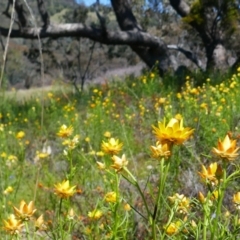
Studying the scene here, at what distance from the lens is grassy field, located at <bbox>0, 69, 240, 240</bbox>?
1.51 metres

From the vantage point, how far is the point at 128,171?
1.43m

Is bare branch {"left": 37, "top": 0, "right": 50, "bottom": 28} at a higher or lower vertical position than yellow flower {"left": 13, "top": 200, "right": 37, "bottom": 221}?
higher

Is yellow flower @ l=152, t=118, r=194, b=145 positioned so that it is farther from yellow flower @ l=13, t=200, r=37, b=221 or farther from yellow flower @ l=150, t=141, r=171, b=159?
yellow flower @ l=13, t=200, r=37, b=221

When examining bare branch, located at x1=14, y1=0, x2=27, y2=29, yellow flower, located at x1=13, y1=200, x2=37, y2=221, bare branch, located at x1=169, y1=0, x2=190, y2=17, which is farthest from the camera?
bare branch, located at x1=169, y1=0, x2=190, y2=17

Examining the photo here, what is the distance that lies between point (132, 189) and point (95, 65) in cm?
1630

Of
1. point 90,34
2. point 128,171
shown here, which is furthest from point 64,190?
point 90,34

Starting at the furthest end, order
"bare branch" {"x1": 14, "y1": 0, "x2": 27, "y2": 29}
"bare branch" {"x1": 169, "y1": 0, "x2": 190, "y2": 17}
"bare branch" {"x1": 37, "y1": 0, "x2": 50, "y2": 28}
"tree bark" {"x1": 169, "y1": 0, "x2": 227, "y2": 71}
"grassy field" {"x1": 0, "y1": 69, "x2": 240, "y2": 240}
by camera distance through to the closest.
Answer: "bare branch" {"x1": 169, "y1": 0, "x2": 190, "y2": 17}
"tree bark" {"x1": 169, "y1": 0, "x2": 227, "y2": 71}
"bare branch" {"x1": 37, "y1": 0, "x2": 50, "y2": 28}
"bare branch" {"x1": 14, "y1": 0, "x2": 27, "y2": 29}
"grassy field" {"x1": 0, "y1": 69, "x2": 240, "y2": 240}

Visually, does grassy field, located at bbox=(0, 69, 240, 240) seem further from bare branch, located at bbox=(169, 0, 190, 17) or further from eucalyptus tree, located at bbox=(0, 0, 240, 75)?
bare branch, located at bbox=(169, 0, 190, 17)

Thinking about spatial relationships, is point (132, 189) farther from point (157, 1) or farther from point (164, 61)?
point (157, 1)

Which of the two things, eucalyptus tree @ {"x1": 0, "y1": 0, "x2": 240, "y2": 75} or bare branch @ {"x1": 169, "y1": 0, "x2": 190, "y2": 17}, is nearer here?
eucalyptus tree @ {"x1": 0, "y1": 0, "x2": 240, "y2": 75}

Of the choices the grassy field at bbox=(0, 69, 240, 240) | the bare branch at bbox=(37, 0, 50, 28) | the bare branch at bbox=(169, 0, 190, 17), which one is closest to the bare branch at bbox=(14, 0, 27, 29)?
the bare branch at bbox=(37, 0, 50, 28)

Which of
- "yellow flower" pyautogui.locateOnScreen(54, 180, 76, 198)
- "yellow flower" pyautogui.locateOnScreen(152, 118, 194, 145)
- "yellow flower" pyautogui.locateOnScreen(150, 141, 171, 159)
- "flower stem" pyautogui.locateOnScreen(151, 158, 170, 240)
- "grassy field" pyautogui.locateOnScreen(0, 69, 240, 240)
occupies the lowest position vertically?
"grassy field" pyautogui.locateOnScreen(0, 69, 240, 240)

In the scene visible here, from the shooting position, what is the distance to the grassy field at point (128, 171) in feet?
4.97

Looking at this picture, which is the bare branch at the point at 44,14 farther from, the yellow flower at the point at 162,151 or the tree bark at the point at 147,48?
the yellow flower at the point at 162,151
